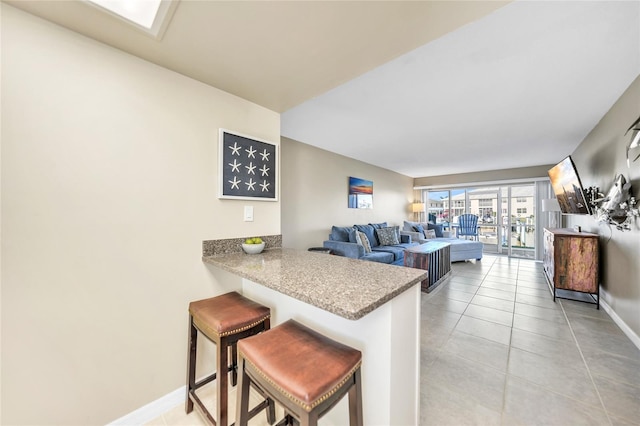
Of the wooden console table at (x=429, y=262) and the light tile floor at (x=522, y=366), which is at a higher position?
the wooden console table at (x=429, y=262)

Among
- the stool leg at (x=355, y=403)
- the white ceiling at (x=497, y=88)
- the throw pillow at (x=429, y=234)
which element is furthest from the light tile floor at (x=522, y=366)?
the throw pillow at (x=429, y=234)

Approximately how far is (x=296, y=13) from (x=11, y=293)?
178cm

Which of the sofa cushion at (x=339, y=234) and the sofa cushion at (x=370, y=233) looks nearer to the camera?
the sofa cushion at (x=339, y=234)

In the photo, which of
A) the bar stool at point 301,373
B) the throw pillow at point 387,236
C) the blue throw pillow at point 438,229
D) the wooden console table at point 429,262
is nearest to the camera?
the bar stool at point 301,373

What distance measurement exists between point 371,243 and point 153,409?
406 cm

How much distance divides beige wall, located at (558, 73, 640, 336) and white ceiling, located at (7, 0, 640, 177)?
18 cm

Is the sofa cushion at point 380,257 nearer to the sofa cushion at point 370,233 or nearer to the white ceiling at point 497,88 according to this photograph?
the sofa cushion at point 370,233

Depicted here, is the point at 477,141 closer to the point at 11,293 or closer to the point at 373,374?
the point at 373,374

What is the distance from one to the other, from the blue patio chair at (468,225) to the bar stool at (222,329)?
7.05 meters

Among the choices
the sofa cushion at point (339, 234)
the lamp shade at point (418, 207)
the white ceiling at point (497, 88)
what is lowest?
the sofa cushion at point (339, 234)

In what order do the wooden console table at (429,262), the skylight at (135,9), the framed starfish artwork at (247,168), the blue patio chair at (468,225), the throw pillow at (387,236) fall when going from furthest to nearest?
the blue patio chair at (468,225) < the throw pillow at (387,236) < the wooden console table at (429,262) < the framed starfish artwork at (247,168) < the skylight at (135,9)

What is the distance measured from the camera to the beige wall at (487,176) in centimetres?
562

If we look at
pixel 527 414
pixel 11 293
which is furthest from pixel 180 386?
pixel 527 414

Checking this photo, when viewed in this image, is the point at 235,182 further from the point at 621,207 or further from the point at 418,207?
the point at 418,207
